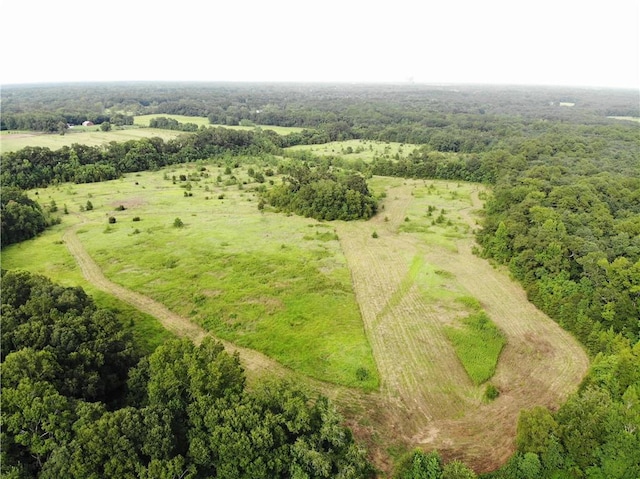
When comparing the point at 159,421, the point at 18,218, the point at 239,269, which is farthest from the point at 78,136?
the point at 159,421

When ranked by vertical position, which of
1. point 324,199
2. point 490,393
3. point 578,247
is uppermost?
point 578,247

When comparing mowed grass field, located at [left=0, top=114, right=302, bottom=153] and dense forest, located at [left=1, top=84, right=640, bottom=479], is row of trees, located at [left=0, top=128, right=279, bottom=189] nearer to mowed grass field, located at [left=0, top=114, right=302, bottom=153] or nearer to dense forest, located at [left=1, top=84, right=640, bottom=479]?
dense forest, located at [left=1, top=84, right=640, bottom=479]

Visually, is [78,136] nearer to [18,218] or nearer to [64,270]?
[18,218]

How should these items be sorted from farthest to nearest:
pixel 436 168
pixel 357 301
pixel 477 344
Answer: pixel 436 168 < pixel 357 301 < pixel 477 344

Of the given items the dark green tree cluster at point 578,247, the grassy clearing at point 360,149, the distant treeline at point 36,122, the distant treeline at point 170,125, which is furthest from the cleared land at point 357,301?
the distant treeline at point 170,125

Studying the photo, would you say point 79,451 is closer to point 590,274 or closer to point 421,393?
point 421,393

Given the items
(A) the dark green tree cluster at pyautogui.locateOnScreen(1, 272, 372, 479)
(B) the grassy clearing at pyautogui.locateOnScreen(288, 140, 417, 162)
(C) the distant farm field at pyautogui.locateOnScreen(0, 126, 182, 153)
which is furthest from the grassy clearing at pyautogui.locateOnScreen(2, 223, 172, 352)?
(B) the grassy clearing at pyautogui.locateOnScreen(288, 140, 417, 162)

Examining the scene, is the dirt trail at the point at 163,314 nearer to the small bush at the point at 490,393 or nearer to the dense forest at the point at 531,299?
the dense forest at the point at 531,299
